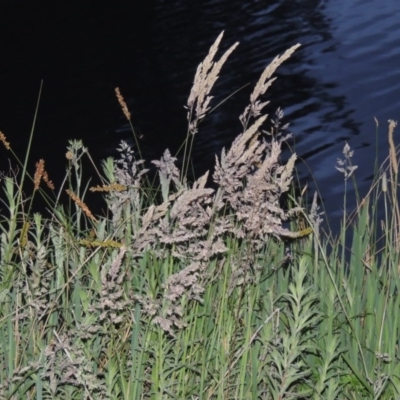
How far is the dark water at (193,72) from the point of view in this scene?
1163cm

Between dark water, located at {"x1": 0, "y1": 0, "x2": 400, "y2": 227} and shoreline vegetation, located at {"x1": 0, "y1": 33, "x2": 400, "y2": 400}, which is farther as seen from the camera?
dark water, located at {"x1": 0, "y1": 0, "x2": 400, "y2": 227}

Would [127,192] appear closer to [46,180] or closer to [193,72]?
[46,180]

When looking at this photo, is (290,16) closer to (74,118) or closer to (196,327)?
(74,118)

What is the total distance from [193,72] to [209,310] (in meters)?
11.5

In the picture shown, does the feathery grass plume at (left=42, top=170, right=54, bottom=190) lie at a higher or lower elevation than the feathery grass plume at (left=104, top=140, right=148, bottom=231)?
higher

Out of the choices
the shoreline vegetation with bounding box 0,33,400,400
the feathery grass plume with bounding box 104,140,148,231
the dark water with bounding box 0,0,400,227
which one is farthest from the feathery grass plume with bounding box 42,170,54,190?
the dark water with bounding box 0,0,400,227

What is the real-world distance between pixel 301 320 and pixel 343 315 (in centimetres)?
47

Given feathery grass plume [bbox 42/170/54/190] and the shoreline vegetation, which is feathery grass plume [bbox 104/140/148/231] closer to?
the shoreline vegetation

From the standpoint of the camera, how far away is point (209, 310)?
3.19 m

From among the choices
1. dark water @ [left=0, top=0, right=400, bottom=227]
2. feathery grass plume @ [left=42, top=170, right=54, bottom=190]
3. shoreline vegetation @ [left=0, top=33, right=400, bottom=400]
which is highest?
feathery grass plume @ [left=42, top=170, right=54, bottom=190]

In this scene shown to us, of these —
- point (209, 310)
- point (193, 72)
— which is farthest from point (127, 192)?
point (193, 72)

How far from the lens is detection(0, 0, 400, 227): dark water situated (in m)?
11.6

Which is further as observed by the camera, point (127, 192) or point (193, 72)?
point (193, 72)

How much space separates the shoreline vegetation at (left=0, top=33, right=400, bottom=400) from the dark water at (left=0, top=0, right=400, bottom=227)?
5.94 metres
